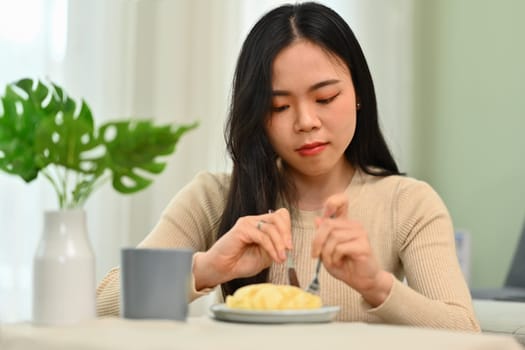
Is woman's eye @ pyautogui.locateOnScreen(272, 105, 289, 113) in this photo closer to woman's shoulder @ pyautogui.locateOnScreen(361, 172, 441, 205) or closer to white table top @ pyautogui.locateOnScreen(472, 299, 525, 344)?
woman's shoulder @ pyautogui.locateOnScreen(361, 172, 441, 205)

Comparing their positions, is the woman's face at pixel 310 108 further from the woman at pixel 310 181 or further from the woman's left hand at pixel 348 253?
the woman's left hand at pixel 348 253

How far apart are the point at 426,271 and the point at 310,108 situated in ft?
1.15

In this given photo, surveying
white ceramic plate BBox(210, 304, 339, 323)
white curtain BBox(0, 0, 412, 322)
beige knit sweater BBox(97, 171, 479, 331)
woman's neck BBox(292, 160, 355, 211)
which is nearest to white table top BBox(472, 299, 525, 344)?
beige knit sweater BBox(97, 171, 479, 331)

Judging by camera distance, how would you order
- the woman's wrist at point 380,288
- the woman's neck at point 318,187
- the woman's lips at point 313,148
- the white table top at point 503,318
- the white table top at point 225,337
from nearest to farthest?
the white table top at point 225,337
the woman's wrist at point 380,288
the woman's lips at point 313,148
the woman's neck at point 318,187
the white table top at point 503,318

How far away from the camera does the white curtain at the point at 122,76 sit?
2.66 metres

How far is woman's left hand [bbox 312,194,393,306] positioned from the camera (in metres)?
1.21

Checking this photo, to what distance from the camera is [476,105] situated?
3.73m

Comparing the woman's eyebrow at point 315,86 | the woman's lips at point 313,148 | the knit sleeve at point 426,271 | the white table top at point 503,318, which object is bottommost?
the white table top at point 503,318

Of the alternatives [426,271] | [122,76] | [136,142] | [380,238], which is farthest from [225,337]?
[122,76]

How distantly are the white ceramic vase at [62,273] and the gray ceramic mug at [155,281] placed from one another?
48 millimetres

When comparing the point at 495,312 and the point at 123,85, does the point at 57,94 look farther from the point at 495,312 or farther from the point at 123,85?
the point at 123,85

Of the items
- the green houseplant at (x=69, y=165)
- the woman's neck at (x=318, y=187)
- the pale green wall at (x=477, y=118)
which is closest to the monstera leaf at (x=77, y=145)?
the green houseplant at (x=69, y=165)

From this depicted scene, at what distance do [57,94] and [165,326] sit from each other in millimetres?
362

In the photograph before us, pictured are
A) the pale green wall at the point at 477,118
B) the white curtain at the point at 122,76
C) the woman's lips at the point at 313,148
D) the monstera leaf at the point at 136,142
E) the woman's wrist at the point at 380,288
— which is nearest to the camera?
the monstera leaf at the point at 136,142
